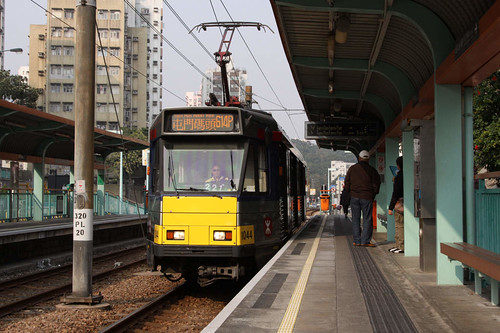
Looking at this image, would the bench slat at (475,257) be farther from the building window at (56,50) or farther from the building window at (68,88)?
the building window at (56,50)

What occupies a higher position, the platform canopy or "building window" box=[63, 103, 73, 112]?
"building window" box=[63, 103, 73, 112]

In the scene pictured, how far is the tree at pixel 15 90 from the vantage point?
2586 inches

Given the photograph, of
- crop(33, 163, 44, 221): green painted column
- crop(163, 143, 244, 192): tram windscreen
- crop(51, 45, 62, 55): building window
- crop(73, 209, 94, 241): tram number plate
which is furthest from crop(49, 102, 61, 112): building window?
crop(73, 209, 94, 241): tram number plate

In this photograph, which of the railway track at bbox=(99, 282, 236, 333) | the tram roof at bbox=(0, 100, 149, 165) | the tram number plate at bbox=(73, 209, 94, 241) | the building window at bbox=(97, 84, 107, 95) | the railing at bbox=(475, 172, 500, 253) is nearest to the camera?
the railing at bbox=(475, 172, 500, 253)

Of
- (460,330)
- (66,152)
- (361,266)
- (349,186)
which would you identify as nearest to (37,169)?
(66,152)

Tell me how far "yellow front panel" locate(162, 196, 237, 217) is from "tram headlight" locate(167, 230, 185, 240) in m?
0.31

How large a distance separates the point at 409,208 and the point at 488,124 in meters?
16.1

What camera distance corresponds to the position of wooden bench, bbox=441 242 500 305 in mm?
6219

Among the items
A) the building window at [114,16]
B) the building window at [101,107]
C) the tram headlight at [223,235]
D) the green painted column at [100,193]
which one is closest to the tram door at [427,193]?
the tram headlight at [223,235]

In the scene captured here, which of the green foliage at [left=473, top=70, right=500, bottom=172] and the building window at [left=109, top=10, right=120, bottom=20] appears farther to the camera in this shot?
the building window at [left=109, top=10, right=120, bottom=20]

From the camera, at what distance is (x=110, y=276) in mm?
13656

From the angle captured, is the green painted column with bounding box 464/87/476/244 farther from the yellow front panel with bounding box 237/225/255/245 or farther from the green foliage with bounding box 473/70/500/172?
the green foliage with bounding box 473/70/500/172

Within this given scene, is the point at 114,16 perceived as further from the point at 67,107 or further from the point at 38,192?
Answer: the point at 38,192

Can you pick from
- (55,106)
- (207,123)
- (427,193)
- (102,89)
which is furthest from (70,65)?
(427,193)
